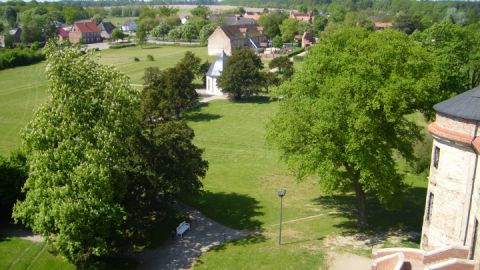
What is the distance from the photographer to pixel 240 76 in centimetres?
6800

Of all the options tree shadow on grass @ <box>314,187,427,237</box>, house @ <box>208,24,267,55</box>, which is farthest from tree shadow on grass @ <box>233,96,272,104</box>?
house @ <box>208,24,267,55</box>

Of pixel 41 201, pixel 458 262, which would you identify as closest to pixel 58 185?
pixel 41 201

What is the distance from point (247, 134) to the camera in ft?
171

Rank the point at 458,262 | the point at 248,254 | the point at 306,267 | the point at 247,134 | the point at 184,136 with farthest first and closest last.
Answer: the point at 247,134 → the point at 184,136 → the point at 248,254 → the point at 306,267 → the point at 458,262

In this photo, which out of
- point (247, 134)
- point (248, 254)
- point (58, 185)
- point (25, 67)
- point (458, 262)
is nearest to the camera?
point (458, 262)

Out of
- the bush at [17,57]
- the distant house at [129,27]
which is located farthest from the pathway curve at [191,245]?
the distant house at [129,27]

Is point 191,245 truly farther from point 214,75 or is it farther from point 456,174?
point 214,75

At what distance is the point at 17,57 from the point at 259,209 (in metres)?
84.3

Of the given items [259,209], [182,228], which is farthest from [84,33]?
[182,228]

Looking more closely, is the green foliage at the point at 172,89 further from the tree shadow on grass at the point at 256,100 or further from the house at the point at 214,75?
the house at the point at 214,75

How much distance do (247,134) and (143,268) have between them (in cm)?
2874

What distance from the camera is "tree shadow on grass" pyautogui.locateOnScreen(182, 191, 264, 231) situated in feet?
98.9

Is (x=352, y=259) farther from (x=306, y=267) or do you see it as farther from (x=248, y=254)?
(x=248, y=254)

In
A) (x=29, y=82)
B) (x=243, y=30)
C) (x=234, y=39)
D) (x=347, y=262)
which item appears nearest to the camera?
(x=347, y=262)
